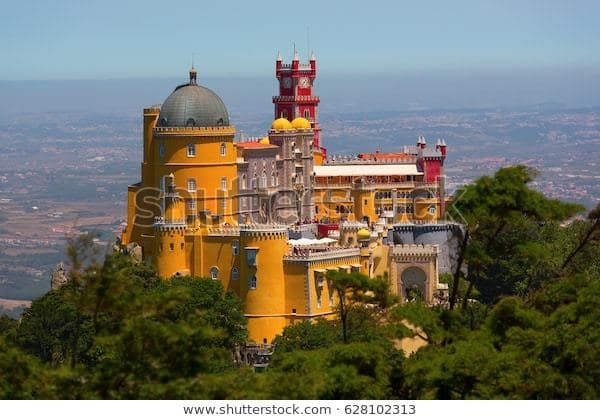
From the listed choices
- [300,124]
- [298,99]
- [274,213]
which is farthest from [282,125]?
[298,99]

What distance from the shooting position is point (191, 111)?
10644cm

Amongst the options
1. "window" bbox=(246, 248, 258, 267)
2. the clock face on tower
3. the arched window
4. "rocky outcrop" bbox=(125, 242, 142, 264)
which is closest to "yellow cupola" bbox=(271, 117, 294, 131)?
the arched window

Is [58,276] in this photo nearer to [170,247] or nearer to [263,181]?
[170,247]

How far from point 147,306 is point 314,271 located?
39.3 meters

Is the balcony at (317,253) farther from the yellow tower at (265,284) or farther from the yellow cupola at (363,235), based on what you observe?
the yellow cupola at (363,235)

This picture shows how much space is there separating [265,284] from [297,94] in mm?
43142

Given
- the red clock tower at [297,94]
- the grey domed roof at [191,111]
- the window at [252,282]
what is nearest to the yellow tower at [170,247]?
the window at [252,282]

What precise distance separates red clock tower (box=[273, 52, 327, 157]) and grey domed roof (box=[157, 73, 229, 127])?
27578mm

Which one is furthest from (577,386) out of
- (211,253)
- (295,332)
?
(211,253)

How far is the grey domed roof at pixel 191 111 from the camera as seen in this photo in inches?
4193

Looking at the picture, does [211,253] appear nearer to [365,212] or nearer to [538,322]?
[365,212]

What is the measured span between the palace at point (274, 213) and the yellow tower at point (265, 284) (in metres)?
0.05

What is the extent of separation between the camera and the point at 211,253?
10012 cm

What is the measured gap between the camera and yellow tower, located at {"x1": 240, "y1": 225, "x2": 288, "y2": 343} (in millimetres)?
96875
